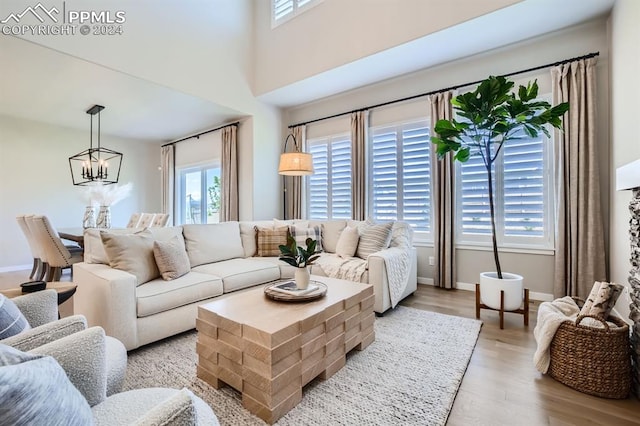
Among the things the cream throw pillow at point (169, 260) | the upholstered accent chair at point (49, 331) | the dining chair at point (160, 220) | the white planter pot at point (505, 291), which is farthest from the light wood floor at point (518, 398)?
the dining chair at point (160, 220)

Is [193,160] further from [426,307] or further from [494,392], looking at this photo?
[494,392]

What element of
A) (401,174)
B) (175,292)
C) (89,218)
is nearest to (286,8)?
(401,174)

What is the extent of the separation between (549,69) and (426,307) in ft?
9.84

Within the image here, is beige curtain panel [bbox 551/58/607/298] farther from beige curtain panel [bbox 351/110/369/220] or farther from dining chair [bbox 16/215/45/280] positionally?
dining chair [bbox 16/215/45/280]

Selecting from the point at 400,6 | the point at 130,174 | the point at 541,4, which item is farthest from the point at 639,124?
the point at 130,174

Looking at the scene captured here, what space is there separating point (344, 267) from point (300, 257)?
1210 millimetres

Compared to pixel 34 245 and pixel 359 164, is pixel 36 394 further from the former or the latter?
pixel 34 245

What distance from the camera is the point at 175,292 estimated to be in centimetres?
240

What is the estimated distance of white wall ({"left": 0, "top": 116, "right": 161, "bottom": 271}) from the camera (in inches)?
208

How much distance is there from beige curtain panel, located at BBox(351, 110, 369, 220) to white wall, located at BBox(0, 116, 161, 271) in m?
5.57

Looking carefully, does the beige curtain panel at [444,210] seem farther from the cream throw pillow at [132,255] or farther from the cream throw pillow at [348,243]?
the cream throw pillow at [132,255]

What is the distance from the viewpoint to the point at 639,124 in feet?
7.03

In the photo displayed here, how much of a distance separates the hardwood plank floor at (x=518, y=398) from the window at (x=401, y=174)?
2.11 meters

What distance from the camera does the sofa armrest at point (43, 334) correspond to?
0.90 m
